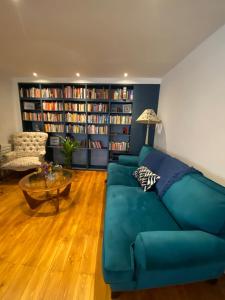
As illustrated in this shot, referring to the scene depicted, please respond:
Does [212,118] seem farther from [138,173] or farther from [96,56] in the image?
[96,56]

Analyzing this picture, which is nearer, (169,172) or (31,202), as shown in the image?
(169,172)

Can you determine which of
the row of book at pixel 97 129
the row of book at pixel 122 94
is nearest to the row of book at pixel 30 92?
the row of book at pixel 97 129

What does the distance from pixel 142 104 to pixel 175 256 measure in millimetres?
2988

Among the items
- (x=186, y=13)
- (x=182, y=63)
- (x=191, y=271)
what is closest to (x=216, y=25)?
(x=186, y=13)

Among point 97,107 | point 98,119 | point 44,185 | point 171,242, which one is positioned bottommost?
point 44,185

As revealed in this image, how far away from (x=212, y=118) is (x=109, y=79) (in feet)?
8.15

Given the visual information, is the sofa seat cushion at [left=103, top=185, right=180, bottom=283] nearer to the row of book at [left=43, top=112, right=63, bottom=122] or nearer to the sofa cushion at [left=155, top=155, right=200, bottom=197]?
the sofa cushion at [left=155, top=155, right=200, bottom=197]

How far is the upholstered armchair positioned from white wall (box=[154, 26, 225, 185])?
2639 mm

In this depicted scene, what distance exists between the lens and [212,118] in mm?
1497

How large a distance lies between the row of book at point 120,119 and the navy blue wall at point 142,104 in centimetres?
12

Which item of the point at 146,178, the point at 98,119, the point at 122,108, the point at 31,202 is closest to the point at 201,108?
the point at 146,178

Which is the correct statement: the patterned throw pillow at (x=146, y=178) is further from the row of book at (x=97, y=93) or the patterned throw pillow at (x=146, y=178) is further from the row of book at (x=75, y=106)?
the row of book at (x=75, y=106)

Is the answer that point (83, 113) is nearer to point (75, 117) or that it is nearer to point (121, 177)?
point (75, 117)

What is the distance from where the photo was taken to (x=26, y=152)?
321cm
